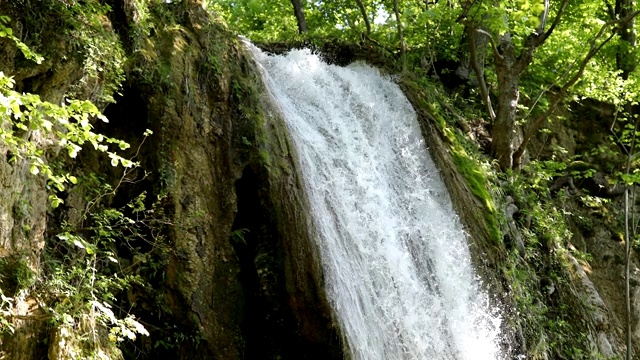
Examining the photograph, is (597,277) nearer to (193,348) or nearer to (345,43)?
(345,43)

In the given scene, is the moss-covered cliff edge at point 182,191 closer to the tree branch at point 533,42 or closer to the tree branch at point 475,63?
the tree branch at point 475,63

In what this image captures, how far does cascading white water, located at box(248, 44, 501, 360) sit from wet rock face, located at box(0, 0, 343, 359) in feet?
1.26

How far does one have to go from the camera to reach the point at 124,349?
593cm

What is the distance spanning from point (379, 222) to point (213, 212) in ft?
8.60

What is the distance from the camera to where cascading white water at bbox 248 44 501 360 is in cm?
727

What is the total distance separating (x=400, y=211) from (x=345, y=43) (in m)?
4.61

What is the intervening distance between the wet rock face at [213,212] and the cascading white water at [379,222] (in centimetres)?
38

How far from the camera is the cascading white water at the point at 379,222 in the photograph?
7.27 m

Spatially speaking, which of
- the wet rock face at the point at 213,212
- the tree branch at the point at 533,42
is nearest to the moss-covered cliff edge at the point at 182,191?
the wet rock face at the point at 213,212

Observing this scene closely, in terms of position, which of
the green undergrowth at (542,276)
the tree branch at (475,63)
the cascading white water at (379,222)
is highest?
the tree branch at (475,63)

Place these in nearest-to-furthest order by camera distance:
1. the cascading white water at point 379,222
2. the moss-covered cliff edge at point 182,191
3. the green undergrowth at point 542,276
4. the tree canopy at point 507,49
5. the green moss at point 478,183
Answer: the moss-covered cliff edge at point 182,191 → the cascading white water at point 379,222 → the green undergrowth at point 542,276 → the green moss at point 478,183 → the tree canopy at point 507,49

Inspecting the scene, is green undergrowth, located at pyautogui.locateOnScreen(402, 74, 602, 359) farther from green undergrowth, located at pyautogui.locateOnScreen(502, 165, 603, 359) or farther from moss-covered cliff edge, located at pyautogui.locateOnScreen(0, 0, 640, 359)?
moss-covered cliff edge, located at pyautogui.locateOnScreen(0, 0, 640, 359)

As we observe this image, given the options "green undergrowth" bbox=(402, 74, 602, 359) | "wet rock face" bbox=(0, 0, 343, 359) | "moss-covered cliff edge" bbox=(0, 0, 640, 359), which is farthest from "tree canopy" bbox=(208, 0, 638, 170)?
"wet rock face" bbox=(0, 0, 343, 359)

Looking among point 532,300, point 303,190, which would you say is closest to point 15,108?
point 303,190
